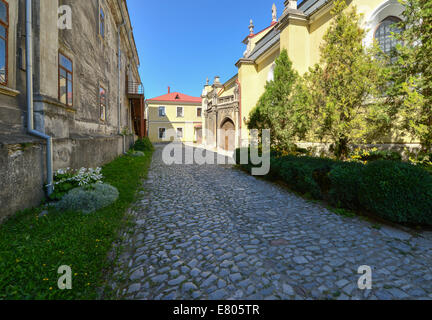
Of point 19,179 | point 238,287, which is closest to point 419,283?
point 238,287

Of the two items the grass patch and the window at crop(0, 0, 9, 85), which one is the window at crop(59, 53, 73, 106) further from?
the grass patch

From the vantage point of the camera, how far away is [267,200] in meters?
5.55

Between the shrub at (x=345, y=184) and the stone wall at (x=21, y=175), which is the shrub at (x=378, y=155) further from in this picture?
the stone wall at (x=21, y=175)

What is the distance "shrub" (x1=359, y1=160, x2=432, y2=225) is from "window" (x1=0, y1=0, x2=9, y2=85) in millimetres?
6968

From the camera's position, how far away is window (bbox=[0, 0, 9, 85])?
393 centimetres

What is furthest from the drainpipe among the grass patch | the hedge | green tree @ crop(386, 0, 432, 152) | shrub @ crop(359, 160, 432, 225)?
green tree @ crop(386, 0, 432, 152)

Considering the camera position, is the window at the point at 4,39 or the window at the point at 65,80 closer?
the window at the point at 4,39

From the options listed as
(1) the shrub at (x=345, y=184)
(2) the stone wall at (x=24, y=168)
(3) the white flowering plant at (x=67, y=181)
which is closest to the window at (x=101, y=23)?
(2) the stone wall at (x=24, y=168)

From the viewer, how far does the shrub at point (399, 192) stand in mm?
3416

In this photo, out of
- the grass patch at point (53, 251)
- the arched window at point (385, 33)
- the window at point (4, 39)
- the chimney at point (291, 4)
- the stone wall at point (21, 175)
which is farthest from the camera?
the chimney at point (291, 4)

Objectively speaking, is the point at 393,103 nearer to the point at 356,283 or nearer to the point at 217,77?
the point at 356,283

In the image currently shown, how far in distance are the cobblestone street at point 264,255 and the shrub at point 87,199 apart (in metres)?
0.73

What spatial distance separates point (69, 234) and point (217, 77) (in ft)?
83.9

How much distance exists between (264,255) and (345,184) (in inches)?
106
